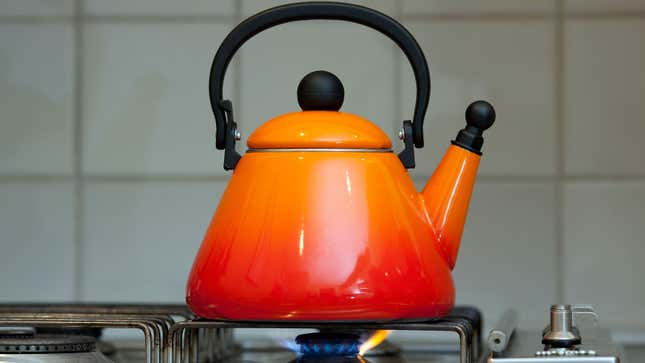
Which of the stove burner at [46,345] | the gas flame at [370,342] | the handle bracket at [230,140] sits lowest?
the gas flame at [370,342]

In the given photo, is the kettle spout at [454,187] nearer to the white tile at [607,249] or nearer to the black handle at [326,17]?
the black handle at [326,17]

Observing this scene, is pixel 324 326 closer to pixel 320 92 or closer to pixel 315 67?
pixel 320 92

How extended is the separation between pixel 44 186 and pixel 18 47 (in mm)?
162

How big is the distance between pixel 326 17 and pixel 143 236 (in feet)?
1.72

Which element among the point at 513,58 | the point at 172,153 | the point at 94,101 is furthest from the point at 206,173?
the point at 513,58

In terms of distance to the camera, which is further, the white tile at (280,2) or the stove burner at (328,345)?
the white tile at (280,2)

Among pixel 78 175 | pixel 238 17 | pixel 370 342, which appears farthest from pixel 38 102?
pixel 370 342

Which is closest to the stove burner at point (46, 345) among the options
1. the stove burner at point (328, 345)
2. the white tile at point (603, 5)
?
the stove burner at point (328, 345)

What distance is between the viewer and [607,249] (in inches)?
50.1

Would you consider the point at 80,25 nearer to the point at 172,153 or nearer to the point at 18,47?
the point at 18,47

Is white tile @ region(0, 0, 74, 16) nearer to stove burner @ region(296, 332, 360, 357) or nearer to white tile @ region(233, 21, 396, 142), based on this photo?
white tile @ region(233, 21, 396, 142)

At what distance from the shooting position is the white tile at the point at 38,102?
132 centimetres

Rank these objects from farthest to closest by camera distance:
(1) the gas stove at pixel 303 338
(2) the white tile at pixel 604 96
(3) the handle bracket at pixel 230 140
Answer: (2) the white tile at pixel 604 96
(3) the handle bracket at pixel 230 140
(1) the gas stove at pixel 303 338

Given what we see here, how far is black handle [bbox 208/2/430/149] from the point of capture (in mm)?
856
